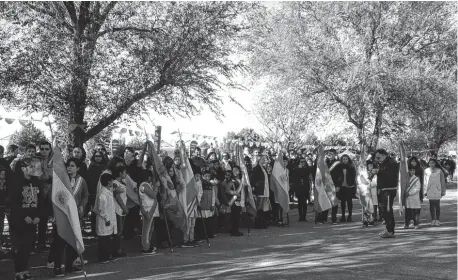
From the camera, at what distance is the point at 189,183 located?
34.7 feet

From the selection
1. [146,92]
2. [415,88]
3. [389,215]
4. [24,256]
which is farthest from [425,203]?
[24,256]

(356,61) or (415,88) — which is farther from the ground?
(356,61)

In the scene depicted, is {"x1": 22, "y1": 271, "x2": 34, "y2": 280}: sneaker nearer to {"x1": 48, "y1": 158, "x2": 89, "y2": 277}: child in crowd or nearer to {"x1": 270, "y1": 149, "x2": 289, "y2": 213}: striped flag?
{"x1": 48, "y1": 158, "x2": 89, "y2": 277}: child in crowd

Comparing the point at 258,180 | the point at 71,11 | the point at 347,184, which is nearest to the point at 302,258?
the point at 258,180

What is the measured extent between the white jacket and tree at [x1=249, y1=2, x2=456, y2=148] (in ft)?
55.0

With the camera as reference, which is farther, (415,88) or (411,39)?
(411,39)

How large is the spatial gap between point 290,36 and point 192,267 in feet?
61.0

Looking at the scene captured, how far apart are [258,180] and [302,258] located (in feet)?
15.9

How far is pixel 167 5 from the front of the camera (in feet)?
47.4

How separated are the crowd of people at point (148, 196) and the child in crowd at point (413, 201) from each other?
24mm

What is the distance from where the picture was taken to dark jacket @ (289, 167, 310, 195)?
14.4 m

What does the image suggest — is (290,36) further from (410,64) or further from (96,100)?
(96,100)

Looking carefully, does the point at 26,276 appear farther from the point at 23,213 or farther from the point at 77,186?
the point at 77,186

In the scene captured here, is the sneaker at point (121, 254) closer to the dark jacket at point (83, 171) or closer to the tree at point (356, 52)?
the dark jacket at point (83, 171)
